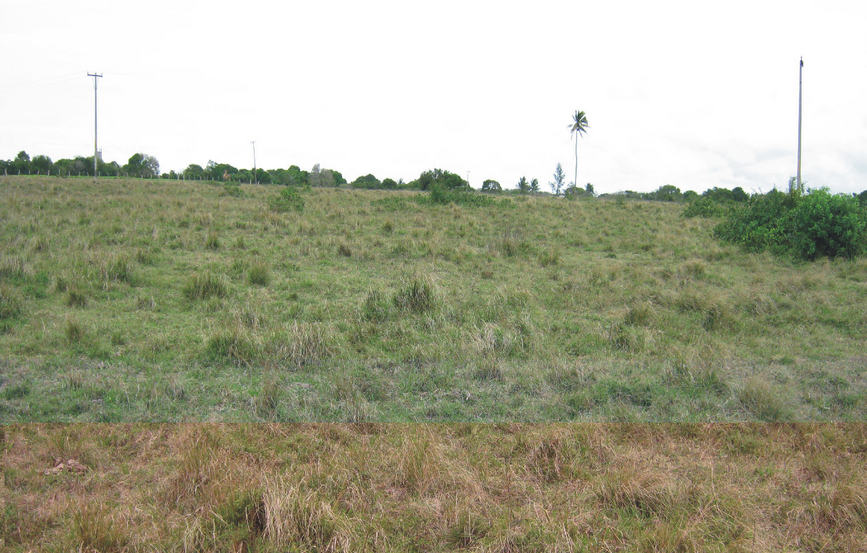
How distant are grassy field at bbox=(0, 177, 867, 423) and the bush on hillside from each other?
734mm

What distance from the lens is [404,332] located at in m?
6.21

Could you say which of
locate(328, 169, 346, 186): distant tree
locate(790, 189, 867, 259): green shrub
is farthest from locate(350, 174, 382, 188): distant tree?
locate(790, 189, 867, 259): green shrub

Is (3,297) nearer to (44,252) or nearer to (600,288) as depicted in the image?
(44,252)

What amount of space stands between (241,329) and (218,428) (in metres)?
1.96

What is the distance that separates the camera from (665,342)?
5906mm

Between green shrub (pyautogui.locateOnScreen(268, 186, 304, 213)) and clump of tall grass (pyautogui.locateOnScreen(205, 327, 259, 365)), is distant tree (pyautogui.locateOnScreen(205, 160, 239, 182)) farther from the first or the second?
clump of tall grass (pyautogui.locateOnScreen(205, 327, 259, 365))

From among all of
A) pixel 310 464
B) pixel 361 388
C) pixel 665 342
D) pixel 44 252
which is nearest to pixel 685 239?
pixel 665 342

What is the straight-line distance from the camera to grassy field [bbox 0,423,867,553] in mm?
2943

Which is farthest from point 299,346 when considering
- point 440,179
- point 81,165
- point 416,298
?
point 440,179

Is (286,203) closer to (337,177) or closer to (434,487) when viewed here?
(434,487)

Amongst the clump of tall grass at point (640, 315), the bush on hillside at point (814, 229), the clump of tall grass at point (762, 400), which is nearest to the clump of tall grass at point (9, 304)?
the clump of tall grass at point (640, 315)

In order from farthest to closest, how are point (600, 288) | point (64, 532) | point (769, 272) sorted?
point (769, 272) → point (600, 288) → point (64, 532)

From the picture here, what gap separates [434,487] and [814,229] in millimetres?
10274

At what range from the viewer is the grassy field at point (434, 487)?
2.94m
